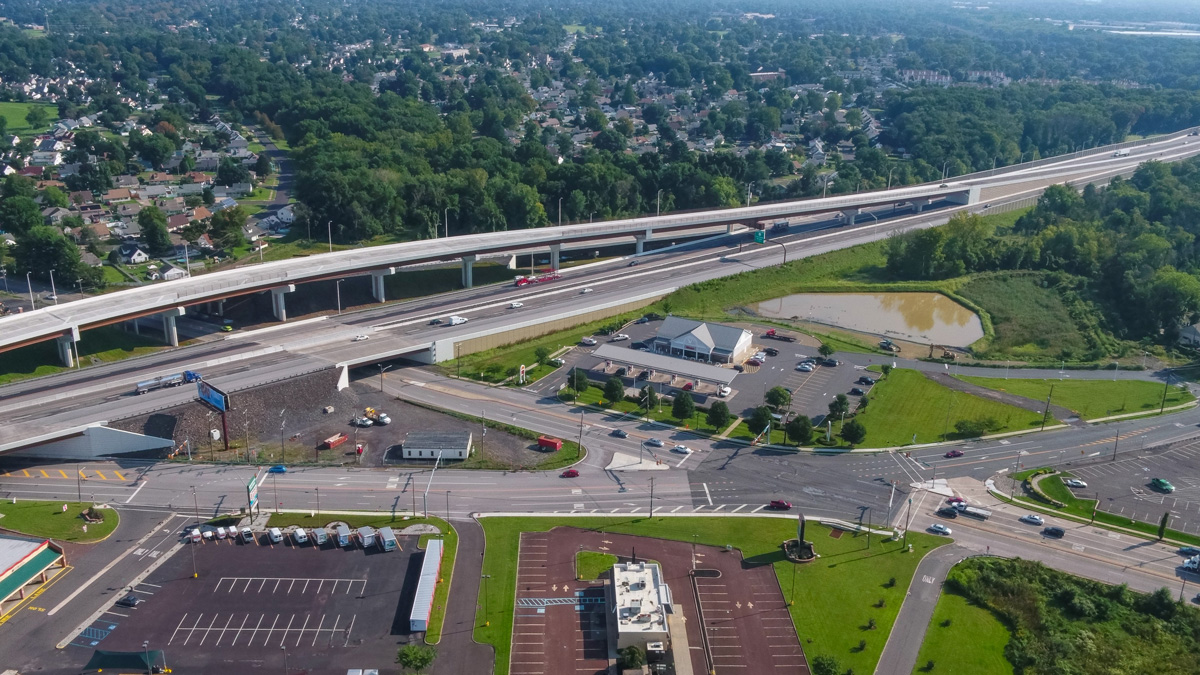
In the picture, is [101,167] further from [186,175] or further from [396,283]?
[396,283]

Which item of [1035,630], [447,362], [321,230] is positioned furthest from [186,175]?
[1035,630]

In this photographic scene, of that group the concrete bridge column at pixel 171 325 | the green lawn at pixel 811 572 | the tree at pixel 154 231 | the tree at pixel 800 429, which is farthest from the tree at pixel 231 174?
the tree at pixel 800 429

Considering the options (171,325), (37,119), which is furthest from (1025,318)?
(37,119)

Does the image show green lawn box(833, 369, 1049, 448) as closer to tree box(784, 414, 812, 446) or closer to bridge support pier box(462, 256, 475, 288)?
tree box(784, 414, 812, 446)

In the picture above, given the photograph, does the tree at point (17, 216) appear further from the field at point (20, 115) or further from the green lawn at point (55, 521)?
the field at point (20, 115)

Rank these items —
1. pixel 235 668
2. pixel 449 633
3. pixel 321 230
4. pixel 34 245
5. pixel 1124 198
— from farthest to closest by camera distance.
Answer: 1. pixel 1124 198
2. pixel 321 230
3. pixel 34 245
4. pixel 449 633
5. pixel 235 668
